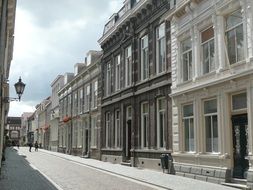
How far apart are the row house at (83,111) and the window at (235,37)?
2053 centimetres

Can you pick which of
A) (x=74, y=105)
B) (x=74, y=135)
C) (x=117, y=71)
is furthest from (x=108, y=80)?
(x=74, y=135)

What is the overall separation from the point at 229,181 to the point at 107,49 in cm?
2012

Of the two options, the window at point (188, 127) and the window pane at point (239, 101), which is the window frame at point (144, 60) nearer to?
the window at point (188, 127)

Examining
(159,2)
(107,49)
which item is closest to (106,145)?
(107,49)

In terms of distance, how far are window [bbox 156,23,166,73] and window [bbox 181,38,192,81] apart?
8.90 ft

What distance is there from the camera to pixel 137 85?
27.1m

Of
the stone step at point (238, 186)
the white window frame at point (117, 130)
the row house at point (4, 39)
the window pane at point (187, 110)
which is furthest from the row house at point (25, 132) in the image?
the stone step at point (238, 186)

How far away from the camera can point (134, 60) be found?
28.0m

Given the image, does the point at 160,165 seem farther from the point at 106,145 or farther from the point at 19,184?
the point at 106,145

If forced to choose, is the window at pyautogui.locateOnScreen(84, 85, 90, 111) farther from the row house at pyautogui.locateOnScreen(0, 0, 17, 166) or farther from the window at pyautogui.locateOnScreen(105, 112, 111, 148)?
the row house at pyautogui.locateOnScreen(0, 0, 17, 166)

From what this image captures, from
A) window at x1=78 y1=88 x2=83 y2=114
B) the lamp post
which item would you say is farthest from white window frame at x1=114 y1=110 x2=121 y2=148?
window at x1=78 y1=88 x2=83 y2=114

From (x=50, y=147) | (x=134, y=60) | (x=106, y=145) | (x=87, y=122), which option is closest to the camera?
(x=134, y=60)

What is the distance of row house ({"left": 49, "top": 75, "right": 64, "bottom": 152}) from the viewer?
2400 inches

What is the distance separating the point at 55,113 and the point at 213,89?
47104 millimetres
